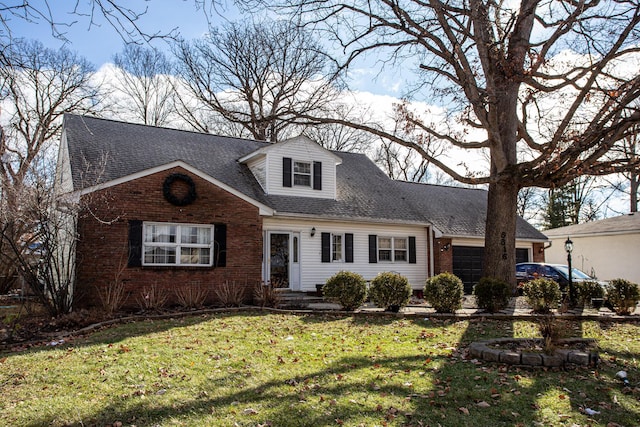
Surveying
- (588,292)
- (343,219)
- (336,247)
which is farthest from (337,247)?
(588,292)

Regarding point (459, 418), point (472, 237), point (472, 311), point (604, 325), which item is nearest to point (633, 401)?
point (459, 418)

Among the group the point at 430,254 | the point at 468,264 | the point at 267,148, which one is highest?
the point at 267,148

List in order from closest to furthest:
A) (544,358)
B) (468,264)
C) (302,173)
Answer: (544,358), (302,173), (468,264)

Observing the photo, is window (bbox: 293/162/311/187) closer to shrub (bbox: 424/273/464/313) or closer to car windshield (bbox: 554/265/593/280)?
shrub (bbox: 424/273/464/313)

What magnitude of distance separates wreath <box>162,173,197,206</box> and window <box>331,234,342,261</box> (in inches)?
229

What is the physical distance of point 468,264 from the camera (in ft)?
69.6

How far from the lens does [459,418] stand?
16.6 feet

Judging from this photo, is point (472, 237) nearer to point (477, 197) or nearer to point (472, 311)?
point (477, 197)

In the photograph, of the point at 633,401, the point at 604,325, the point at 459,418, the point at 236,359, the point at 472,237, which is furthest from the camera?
the point at 472,237

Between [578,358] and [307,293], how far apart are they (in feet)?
35.8

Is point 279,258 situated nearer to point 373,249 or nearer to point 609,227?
point 373,249

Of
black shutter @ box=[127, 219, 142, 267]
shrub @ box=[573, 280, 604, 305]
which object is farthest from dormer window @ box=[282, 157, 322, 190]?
shrub @ box=[573, 280, 604, 305]

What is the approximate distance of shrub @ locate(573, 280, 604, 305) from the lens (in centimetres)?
1345

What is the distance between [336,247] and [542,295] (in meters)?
7.63
